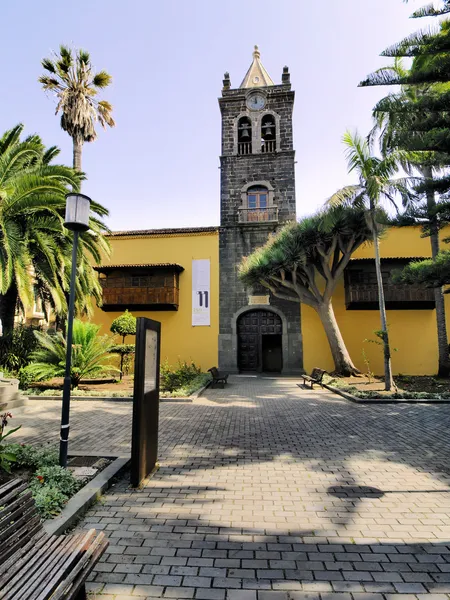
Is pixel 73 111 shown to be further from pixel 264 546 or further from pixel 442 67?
pixel 264 546

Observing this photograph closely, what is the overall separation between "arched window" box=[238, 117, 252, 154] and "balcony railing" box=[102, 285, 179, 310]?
9.86m

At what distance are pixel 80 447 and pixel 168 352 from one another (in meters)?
12.9

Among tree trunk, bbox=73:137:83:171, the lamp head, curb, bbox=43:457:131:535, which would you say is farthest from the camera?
tree trunk, bbox=73:137:83:171

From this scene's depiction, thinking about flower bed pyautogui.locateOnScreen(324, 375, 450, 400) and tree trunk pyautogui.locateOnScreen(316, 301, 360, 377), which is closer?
flower bed pyautogui.locateOnScreen(324, 375, 450, 400)

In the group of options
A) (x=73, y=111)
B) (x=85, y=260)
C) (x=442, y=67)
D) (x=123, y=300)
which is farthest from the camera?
(x=123, y=300)

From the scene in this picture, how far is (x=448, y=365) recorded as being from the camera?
48.0 ft

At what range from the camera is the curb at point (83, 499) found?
2.99m

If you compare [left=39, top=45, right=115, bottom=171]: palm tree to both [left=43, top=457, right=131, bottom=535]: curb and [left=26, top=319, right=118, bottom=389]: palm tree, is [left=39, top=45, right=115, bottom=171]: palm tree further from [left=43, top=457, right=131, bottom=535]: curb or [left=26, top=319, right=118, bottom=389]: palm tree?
[left=43, top=457, right=131, bottom=535]: curb

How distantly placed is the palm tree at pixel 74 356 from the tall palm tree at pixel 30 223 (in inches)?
47.0

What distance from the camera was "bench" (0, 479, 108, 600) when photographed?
182 centimetres

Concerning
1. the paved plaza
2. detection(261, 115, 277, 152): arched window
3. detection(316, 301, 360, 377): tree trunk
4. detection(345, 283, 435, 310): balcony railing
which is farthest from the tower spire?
the paved plaza

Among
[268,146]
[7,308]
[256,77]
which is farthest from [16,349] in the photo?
[256,77]

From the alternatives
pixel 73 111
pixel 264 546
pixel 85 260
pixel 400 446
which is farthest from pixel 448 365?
pixel 73 111

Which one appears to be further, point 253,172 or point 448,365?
point 253,172
